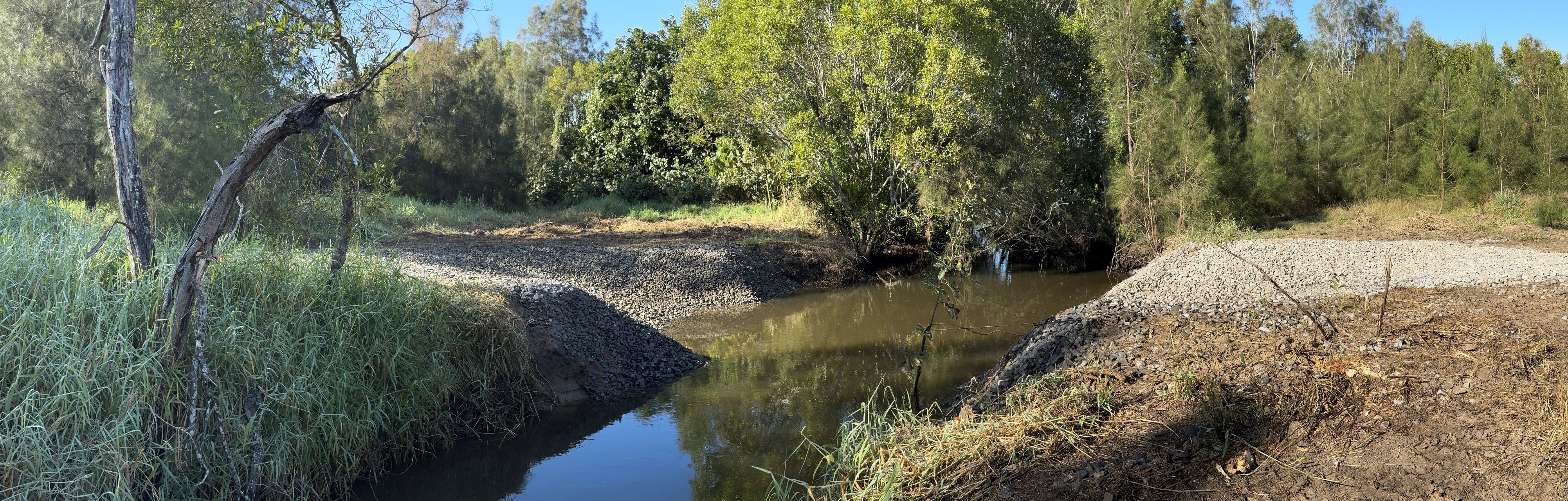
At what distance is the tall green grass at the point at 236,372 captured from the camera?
3678mm

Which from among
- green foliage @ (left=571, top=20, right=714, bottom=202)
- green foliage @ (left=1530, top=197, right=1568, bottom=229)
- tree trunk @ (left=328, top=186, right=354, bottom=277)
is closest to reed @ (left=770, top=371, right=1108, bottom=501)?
tree trunk @ (left=328, top=186, right=354, bottom=277)

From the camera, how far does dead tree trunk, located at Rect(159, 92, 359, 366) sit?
13.3ft

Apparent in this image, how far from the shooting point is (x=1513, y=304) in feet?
18.5

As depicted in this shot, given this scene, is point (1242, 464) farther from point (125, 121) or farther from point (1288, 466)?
point (125, 121)

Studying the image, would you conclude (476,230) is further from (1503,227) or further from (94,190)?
(1503,227)

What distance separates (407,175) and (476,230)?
7.29 metres


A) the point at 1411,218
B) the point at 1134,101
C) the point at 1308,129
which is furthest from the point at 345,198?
the point at 1308,129

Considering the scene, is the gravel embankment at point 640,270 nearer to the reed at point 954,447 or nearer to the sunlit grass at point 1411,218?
the reed at point 954,447

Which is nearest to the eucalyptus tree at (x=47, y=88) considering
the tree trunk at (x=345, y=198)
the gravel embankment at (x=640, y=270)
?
the gravel embankment at (x=640, y=270)

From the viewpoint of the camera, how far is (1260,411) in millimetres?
4082

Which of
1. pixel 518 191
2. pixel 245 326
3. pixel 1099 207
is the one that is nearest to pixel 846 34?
pixel 1099 207

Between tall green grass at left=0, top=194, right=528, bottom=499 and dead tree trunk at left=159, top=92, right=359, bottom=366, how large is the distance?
11cm

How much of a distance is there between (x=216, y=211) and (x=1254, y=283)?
818cm

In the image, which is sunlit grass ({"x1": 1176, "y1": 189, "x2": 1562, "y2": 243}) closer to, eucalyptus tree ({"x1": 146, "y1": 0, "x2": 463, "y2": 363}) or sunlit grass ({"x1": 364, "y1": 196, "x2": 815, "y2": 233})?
sunlit grass ({"x1": 364, "y1": 196, "x2": 815, "y2": 233})
